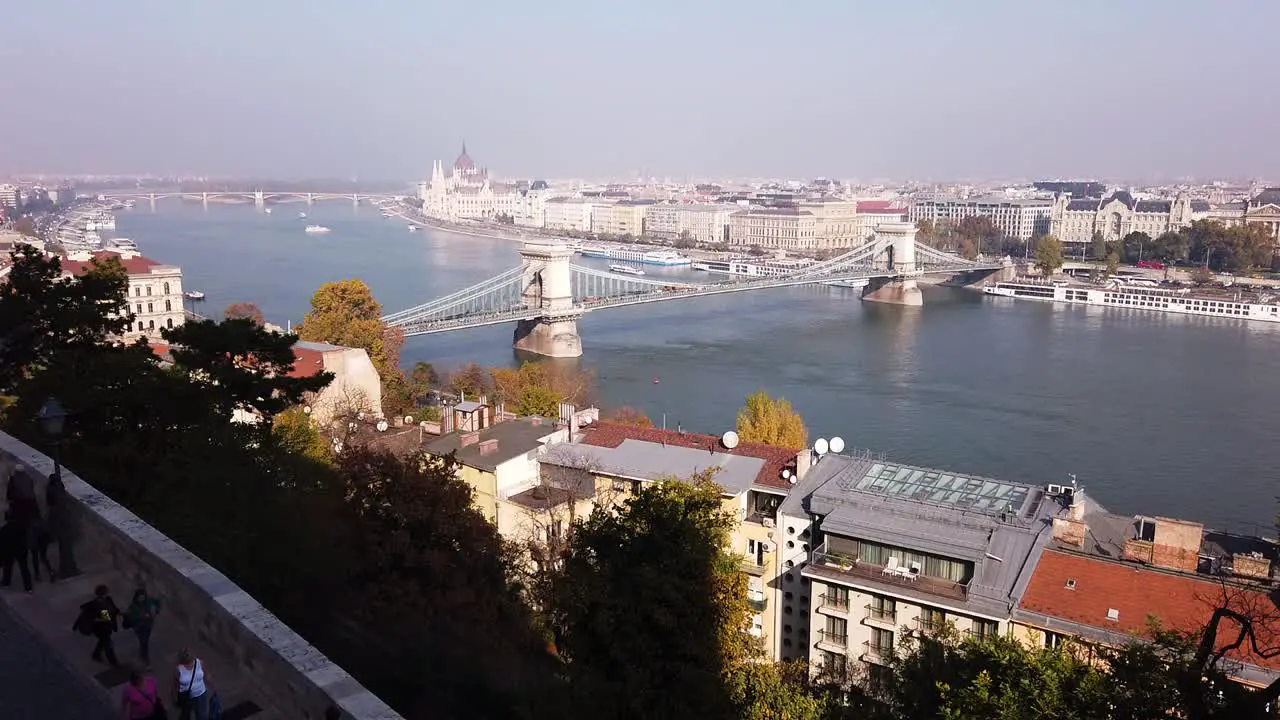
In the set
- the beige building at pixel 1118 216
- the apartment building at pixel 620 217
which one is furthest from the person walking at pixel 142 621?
the apartment building at pixel 620 217

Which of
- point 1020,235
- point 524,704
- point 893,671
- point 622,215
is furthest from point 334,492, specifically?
point 622,215

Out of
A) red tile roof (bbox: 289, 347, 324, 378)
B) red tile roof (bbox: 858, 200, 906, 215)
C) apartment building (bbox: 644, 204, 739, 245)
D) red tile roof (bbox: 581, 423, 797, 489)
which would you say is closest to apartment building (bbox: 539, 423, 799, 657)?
red tile roof (bbox: 581, 423, 797, 489)

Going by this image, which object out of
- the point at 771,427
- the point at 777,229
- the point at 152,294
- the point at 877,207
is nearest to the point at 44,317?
the point at 771,427

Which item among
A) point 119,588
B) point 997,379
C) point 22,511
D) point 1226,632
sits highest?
point 22,511

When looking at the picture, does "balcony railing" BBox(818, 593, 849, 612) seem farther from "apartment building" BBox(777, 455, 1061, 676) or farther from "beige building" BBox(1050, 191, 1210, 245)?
"beige building" BBox(1050, 191, 1210, 245)

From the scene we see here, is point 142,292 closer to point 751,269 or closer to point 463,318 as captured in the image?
point 463,318

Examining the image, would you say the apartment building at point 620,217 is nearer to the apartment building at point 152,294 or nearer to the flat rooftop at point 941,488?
the apartment building at point 152,294
